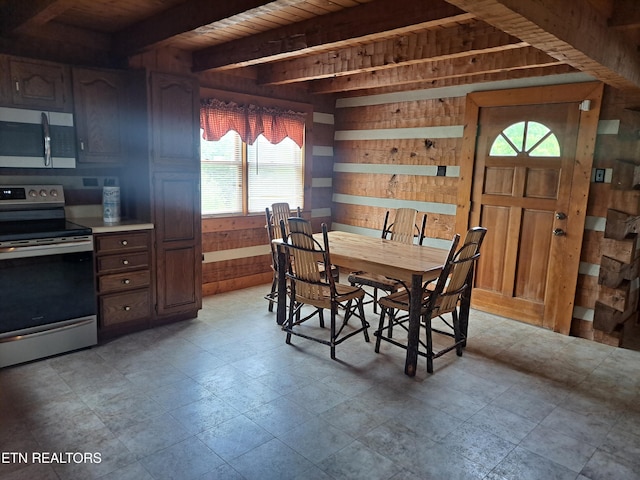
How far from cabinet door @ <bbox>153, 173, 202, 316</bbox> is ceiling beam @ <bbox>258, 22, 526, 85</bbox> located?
149 cm

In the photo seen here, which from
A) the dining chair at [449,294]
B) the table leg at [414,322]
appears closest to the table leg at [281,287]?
the dining chair at [449,294]

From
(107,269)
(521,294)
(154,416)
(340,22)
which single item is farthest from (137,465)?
(521,294)

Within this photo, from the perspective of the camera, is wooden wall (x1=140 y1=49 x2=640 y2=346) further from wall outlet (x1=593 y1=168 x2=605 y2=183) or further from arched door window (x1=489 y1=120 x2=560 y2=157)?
arched door window (x1=489 y1=120 x2=560 y2=157)

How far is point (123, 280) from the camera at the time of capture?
3.71 m

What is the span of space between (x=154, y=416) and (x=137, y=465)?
432 millimetres

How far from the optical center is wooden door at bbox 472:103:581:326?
4.13 m

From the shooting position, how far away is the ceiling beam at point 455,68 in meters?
3.62

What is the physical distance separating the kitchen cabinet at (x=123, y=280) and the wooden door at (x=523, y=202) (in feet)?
10.7

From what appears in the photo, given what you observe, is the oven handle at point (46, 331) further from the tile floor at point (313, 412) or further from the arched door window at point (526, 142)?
the arched door window at point (526, 142)

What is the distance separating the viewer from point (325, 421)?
263 centimetres

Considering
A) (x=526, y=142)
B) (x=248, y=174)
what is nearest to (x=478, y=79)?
(x=526, y=142)

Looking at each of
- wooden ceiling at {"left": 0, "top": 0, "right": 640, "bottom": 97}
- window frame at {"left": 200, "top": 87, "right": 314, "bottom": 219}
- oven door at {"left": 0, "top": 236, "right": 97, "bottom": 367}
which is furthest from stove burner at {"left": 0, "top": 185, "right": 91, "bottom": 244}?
window frame at {"left": 200, "top": 87, "right": 314, "bottom": 219}

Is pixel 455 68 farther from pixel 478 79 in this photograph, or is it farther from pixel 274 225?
pixel 274 225

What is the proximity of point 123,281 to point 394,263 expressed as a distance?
219 centimetres
